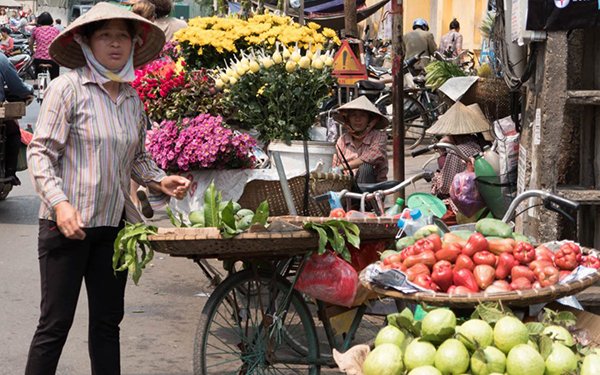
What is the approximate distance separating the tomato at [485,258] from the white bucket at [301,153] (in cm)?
257

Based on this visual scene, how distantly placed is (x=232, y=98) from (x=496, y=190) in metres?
1.96

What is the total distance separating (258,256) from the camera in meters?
5.35

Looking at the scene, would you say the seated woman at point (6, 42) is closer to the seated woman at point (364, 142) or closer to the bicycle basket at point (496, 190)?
the seated woman at point (364, 142)

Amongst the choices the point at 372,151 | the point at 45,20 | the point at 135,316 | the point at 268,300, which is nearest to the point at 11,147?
the point at 135,316

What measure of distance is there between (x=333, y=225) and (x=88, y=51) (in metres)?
1.40

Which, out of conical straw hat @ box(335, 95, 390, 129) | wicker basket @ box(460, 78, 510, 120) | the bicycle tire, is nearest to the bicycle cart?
conical straw hat @ box(335, 95, 390, 129)

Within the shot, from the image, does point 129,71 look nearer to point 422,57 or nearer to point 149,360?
point 149,360

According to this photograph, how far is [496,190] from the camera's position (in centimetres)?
768

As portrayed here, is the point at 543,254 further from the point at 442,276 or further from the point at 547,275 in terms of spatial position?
the point at 442,276

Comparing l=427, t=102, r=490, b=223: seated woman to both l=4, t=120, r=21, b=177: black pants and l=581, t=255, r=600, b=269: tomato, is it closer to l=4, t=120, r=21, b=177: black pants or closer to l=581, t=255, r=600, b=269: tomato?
l=581, t=255, r=600, b=269: tomato

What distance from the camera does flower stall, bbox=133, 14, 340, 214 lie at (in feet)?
22.0

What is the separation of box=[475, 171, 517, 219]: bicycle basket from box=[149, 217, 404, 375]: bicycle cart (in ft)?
6.31

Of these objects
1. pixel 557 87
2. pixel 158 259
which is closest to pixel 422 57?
pixel 158 259

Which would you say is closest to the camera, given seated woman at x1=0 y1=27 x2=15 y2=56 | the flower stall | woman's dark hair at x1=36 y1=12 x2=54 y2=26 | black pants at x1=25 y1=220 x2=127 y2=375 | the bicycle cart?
black pants at x1=25 y1=220 x2=127 y2=375
